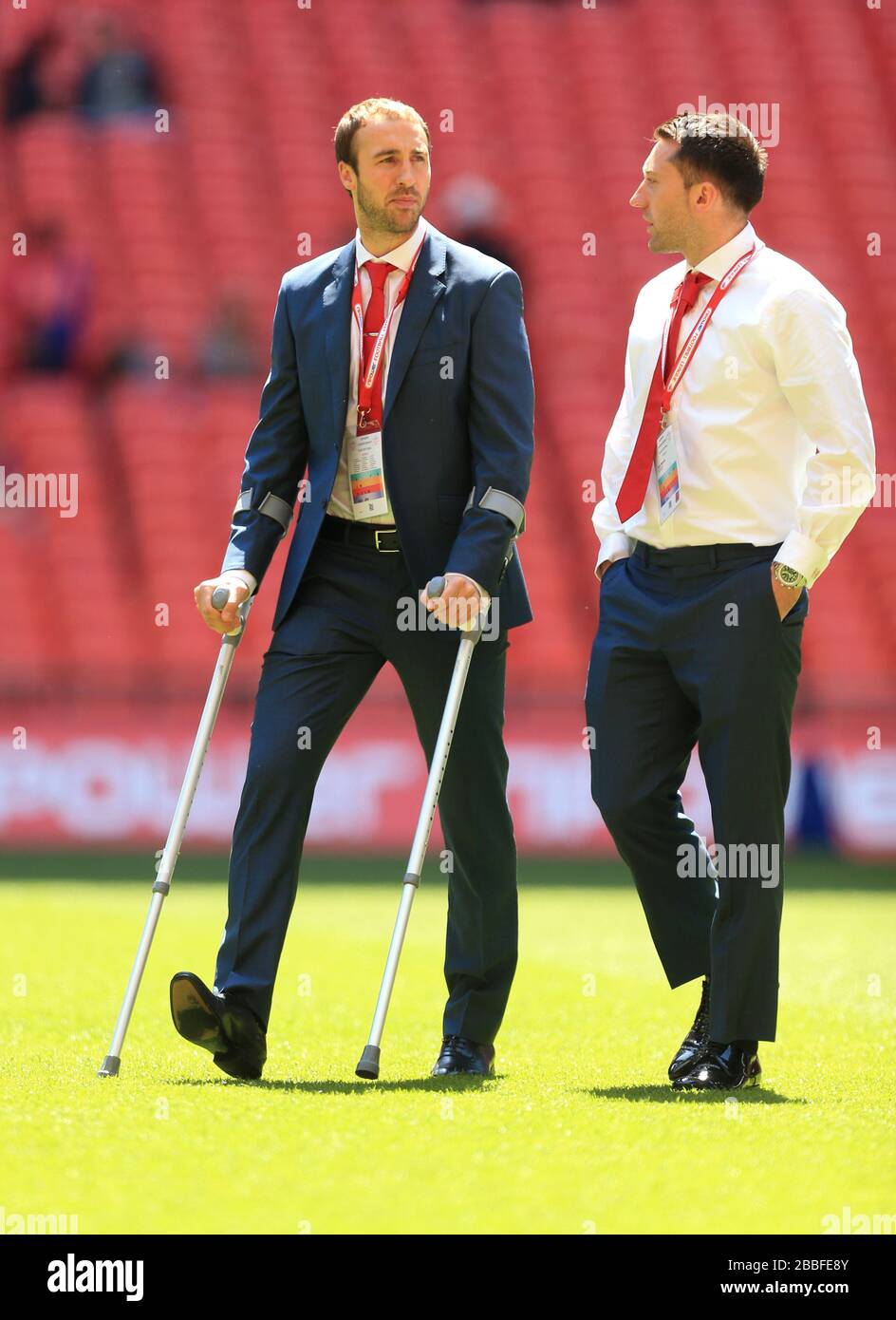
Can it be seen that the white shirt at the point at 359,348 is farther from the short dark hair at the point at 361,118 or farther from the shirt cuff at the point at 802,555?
the shirt cuff at the point at 802,555

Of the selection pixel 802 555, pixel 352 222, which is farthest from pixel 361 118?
pixel 352 222

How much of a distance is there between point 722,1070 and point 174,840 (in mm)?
1317

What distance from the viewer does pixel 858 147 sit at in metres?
17.3

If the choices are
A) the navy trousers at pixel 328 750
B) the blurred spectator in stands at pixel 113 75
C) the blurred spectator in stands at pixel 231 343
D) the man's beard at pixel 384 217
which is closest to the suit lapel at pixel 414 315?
the man's beard at pixel 384 217

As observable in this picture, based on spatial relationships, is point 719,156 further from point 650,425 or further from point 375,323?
point 375,323

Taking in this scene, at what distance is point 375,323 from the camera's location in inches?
185

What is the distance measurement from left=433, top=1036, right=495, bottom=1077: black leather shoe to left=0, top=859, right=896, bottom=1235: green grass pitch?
0.06m

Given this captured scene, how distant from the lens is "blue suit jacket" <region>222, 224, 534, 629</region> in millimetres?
4598

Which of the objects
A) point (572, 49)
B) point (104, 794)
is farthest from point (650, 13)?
point (104, 794)

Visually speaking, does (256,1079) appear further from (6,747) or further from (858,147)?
(858,147)

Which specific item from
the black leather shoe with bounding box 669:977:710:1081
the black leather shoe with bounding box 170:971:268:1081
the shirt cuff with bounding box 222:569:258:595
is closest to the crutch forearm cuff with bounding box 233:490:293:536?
the shirt cuff with bounding box 222:569:258:595

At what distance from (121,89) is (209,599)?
13.4 m

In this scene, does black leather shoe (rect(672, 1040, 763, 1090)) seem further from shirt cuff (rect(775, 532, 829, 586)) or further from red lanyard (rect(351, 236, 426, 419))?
red lanyard (rect(351, 236, 426, 419))

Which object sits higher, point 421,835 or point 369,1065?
point 421,835
